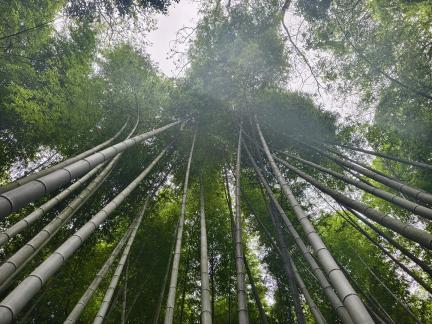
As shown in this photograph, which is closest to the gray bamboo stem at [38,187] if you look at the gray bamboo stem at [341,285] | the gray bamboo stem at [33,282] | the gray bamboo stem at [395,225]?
the gray bamboo stem at [33,282]

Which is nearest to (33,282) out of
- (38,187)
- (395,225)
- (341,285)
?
(38,187)

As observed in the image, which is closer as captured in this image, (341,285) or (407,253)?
(341,285)

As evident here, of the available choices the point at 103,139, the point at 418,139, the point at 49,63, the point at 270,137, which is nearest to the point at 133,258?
the point at 103,139

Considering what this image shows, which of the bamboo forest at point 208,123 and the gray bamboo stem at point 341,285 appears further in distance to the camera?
the bamboo forest at point 208,123

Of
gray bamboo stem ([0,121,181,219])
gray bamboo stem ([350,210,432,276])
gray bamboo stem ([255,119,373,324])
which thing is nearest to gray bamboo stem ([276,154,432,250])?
gray bamboo stem ([255,119,373,324])

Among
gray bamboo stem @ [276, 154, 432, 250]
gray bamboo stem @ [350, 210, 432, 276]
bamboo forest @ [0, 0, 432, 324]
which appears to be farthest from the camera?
bamboo forest @ [0, 0, 432, 324]

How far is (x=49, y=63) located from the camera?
268 inches

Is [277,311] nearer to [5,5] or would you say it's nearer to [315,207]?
[315,207]

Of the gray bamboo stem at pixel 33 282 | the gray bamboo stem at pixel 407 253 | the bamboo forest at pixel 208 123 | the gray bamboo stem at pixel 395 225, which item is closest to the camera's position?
the gray bamboo stem at pixel 33 282

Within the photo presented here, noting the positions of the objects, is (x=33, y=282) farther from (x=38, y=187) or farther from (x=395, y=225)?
(x=395, y=225)

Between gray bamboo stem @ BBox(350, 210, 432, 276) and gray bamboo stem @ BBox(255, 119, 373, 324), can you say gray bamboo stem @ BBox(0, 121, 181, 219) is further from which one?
gray bamboo stem @ BBox(350, 210, 432, 276)

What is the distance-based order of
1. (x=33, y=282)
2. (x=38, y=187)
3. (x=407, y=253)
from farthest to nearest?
1. (x=407, y=253)
2. (x=33, y=282)
3. (x=38, y=187)

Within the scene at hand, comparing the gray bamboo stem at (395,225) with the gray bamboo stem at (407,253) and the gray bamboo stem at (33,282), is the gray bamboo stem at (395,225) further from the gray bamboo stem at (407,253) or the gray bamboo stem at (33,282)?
the gray bamboo stem at (33,282)

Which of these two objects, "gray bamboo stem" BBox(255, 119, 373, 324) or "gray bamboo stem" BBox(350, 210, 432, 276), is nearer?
"gray bamboo stem" BBox(255, 119, 373, 324)
